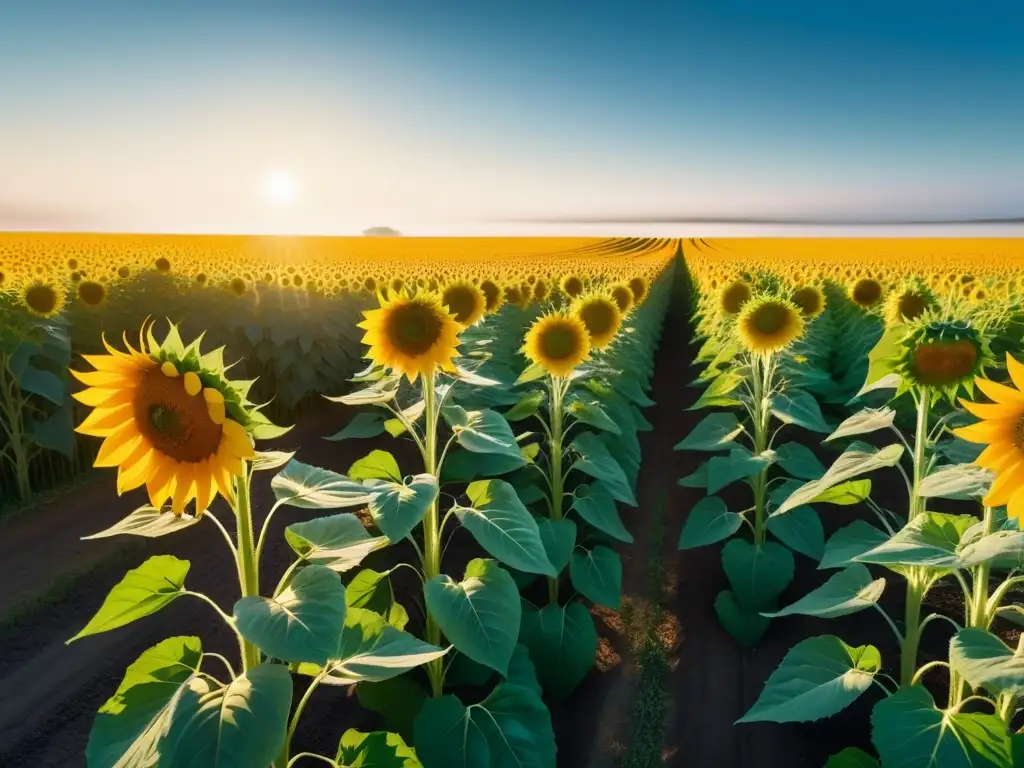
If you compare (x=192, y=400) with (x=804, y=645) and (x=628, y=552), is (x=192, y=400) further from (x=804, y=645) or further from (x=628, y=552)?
(x=628, y=552)

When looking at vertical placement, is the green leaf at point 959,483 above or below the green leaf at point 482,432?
above

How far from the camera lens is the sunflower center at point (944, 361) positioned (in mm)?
2990

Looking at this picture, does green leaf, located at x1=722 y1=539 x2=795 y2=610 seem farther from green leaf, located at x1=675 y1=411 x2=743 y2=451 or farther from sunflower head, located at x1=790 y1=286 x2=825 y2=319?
sunflower head, located at x1=790 y1=286 x2=825 y2=319

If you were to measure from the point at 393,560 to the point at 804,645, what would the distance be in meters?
3.19

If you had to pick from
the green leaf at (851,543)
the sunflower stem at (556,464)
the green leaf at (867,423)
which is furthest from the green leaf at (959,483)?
the sunflower stem at (556,464)

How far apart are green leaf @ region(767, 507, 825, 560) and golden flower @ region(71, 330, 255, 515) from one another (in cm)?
435

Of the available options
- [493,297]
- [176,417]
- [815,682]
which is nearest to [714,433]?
[815,682]

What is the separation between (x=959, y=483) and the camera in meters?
2.76

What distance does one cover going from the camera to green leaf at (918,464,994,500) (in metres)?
2.70

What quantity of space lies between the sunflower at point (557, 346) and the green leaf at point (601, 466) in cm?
58

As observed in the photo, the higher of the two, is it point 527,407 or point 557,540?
point 527,407

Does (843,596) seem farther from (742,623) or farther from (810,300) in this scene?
(810,300)

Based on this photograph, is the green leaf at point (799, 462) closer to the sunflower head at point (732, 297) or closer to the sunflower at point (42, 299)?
the sunflower head at point (732, 297)

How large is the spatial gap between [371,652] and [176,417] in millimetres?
1070
